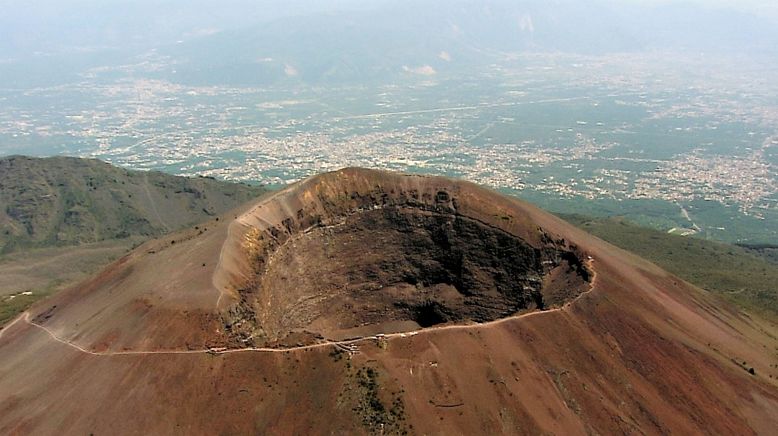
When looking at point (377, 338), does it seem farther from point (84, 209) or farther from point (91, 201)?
point (91, 201)

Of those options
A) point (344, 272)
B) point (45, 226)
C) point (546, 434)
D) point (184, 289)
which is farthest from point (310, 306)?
point (45, 226)

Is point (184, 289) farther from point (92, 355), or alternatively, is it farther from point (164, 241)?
point (164, 241)

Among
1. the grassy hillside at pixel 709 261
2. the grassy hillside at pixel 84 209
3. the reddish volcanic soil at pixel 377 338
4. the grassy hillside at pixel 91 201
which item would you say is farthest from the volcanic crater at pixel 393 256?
the grassy hillside at pixel 91 201

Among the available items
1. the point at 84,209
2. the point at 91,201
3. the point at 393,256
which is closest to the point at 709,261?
the point at 393,256

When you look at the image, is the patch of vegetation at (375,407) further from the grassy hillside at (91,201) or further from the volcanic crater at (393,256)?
the grassy hillside at (91,201)

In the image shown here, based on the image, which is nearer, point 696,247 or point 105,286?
point 105,286

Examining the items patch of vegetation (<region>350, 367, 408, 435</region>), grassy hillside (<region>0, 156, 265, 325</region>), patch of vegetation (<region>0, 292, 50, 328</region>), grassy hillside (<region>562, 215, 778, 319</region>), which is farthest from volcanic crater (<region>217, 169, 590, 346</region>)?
grassy hillside (<region>0, 156, 265, 325</region>)
